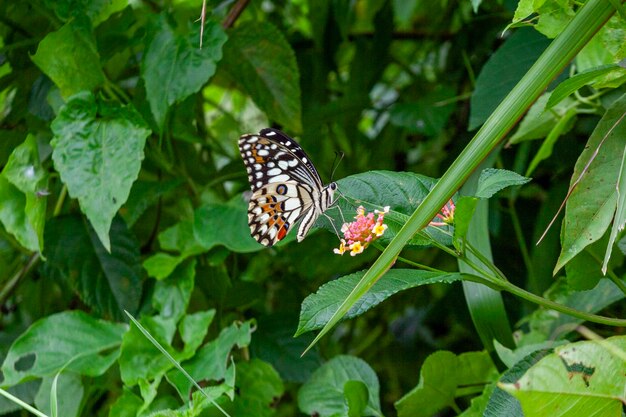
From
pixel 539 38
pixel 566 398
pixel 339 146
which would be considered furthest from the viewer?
pixel 339 146

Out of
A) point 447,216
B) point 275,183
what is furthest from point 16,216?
point 447,216

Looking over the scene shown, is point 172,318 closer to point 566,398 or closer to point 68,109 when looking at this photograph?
point 68,109

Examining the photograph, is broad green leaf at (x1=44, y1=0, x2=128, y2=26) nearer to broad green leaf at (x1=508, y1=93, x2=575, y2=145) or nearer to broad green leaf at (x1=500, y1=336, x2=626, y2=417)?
broad green leaf at (x1=508, y1=93, x2=575, y2=145)

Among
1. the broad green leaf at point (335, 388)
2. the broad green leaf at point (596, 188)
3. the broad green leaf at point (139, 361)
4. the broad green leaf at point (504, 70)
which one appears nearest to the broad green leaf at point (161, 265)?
the broad green leaf at point (139, 361)

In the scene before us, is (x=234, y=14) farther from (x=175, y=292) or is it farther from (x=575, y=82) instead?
(x=575, y=82)

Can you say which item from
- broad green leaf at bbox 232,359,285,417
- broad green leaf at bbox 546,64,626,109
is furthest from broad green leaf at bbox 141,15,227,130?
broad green leaf at bbox 546,64,626,109

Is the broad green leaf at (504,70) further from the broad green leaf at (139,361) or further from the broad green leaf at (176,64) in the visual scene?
the broad green leaf at (139,361)

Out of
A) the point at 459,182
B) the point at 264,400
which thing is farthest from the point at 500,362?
the point at 459,182
